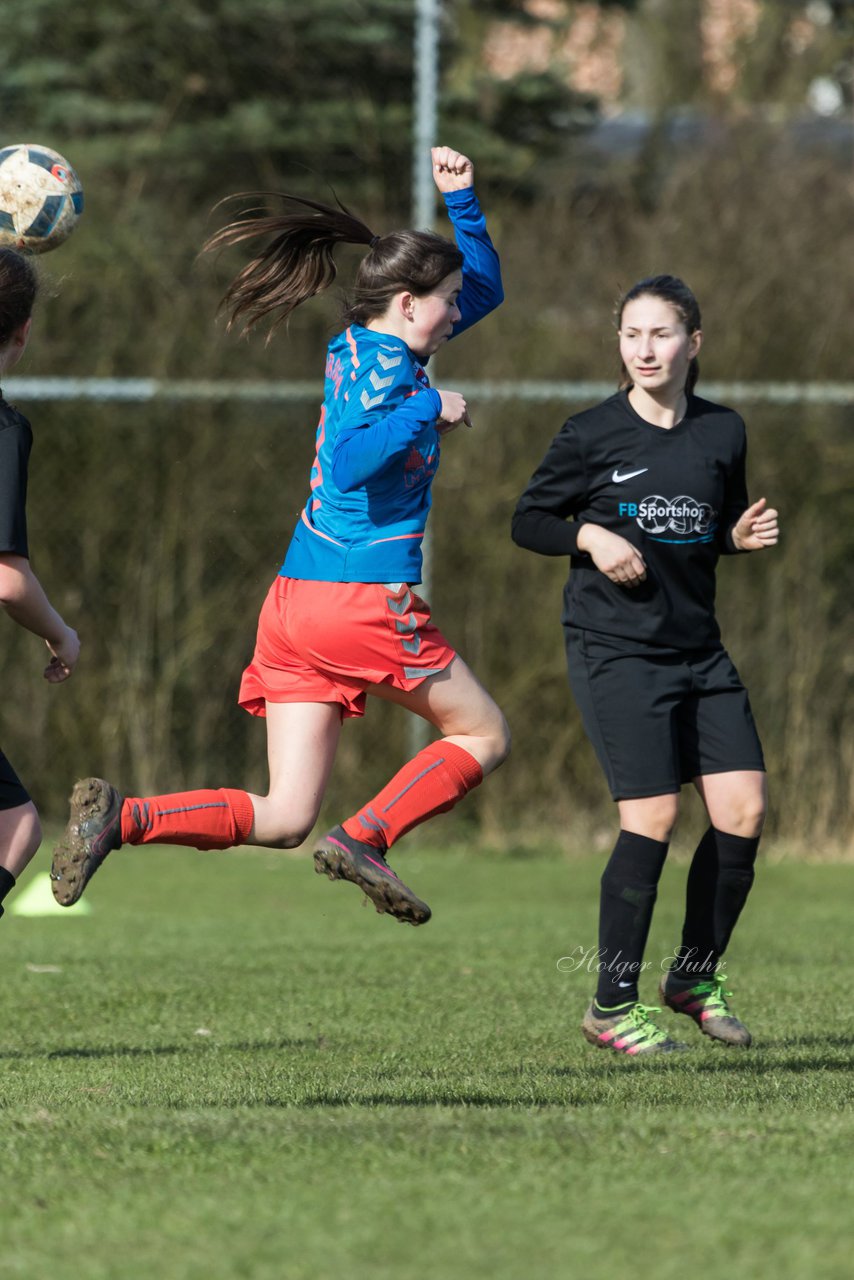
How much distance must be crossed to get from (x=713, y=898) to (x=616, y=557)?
43.3 inches

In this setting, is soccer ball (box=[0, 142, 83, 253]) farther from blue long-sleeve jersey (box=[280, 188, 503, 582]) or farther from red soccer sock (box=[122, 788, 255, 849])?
red soccer sock (box=[122, 788, 255, 849])

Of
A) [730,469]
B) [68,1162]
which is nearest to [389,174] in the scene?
[730,469]

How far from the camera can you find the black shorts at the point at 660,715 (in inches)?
210

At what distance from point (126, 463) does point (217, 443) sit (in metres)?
0.57

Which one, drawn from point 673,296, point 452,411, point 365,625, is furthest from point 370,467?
point 673,296

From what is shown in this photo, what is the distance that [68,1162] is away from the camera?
3.68 m

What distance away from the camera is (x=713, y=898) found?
5.57 m

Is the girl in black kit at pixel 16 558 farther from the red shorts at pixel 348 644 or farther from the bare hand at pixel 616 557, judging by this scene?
the bare hand at pixel 616 557

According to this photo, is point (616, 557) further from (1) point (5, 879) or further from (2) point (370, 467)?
(1) point (5, 879)

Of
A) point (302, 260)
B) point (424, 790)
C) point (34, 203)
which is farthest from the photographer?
point (34, 203)

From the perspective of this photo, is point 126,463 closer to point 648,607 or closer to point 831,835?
point 831,835

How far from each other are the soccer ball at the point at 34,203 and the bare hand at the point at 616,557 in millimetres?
1783

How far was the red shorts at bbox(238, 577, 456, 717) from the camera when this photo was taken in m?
4.80

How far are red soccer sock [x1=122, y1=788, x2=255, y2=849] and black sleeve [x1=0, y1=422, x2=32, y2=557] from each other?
0.71 metres
